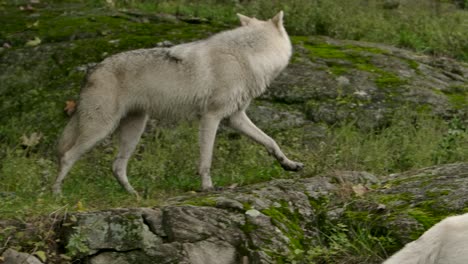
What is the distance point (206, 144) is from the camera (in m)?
7.41

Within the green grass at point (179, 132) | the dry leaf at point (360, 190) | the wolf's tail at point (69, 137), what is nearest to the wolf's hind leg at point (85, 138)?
the wolf's tail at point (69, 137)

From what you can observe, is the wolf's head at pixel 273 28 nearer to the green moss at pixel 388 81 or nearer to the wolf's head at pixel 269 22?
Result: the wolf's head at pixel 269 22

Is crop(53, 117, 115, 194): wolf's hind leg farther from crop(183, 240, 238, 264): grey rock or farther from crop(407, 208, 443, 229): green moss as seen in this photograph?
crop(407, 208, 443, 229): green moss

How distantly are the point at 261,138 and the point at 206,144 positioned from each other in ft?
1.66

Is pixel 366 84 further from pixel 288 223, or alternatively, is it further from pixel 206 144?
pixel 288 223

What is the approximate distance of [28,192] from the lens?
6.59 metres

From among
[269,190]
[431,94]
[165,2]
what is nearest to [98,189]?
[269,190]

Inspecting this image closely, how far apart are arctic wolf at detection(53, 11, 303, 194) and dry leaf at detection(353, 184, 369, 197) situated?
3.68ft

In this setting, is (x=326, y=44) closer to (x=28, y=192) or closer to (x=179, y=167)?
(x=179, y=167)

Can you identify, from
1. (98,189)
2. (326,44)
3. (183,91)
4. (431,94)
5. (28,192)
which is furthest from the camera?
(326,44)

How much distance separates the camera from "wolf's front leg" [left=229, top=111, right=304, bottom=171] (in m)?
7.37

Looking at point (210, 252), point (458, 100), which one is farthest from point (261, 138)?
point (458, 100)

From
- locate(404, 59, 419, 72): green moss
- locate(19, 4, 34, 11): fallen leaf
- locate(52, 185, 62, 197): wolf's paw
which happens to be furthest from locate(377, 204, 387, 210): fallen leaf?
locate(19, 4, 34, 11): fallen leaf

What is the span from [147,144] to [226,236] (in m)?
3.74
